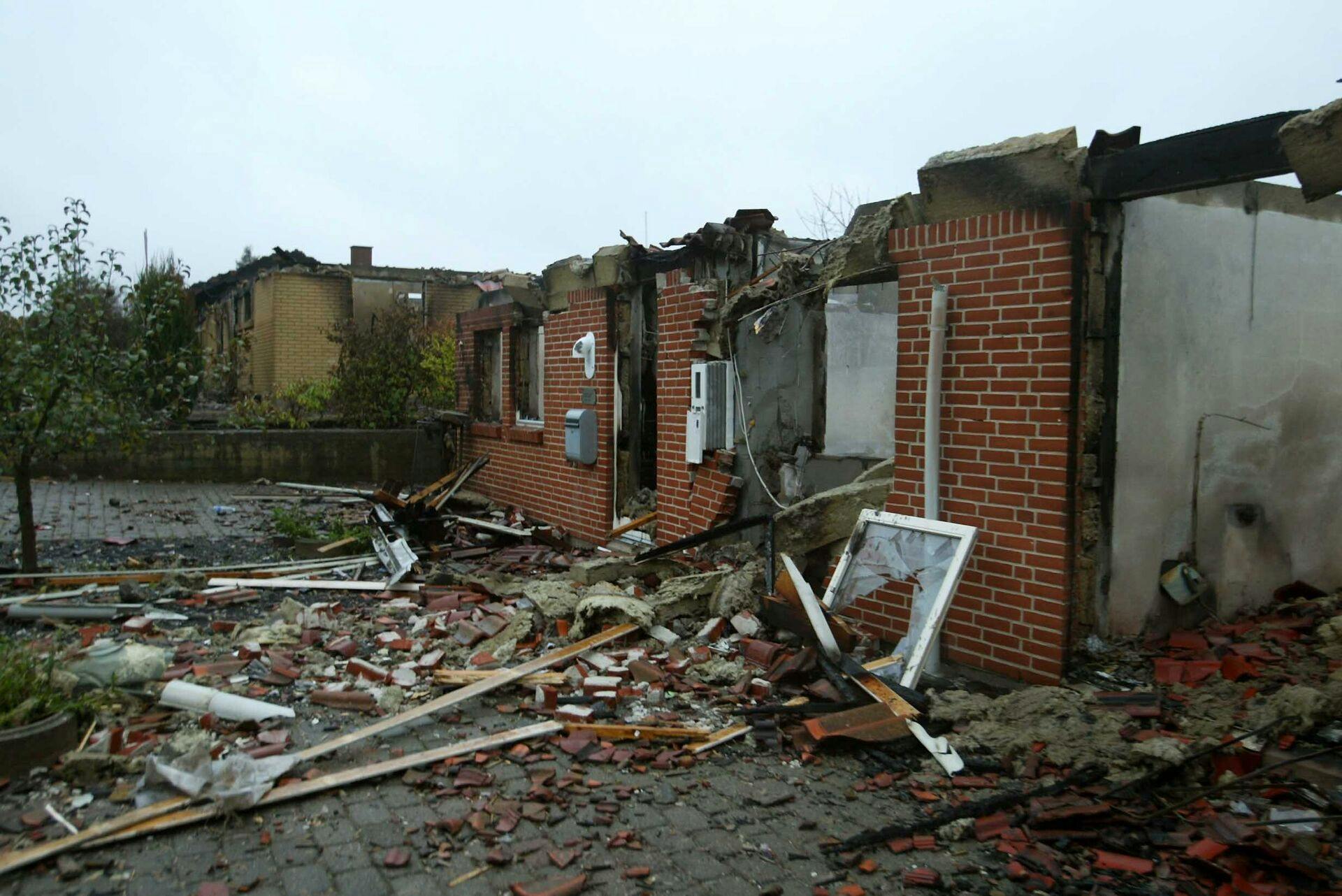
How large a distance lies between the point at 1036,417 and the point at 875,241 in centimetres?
149

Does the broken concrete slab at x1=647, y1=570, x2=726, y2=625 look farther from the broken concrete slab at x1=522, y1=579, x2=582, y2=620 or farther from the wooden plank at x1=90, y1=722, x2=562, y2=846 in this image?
the wooden plank at x1=90, y1=722, x2=562, y2=846

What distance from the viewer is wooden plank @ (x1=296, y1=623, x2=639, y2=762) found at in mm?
4402

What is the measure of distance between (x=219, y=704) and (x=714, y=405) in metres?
4.35

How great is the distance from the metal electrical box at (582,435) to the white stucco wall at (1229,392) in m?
5.75

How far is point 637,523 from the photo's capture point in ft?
29.9

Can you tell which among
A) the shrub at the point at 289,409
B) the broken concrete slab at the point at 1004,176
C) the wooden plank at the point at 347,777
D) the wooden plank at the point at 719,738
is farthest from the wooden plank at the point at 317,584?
the shrub at the point at 289,409

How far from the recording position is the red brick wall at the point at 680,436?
7.86 metres

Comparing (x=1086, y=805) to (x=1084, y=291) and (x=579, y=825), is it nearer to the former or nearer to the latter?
(x=579, y=825)

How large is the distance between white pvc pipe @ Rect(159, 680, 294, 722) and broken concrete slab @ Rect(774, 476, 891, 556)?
3.21 m

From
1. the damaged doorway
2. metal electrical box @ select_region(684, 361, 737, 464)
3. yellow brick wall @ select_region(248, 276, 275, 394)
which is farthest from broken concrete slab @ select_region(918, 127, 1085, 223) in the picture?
yellow brick wall @ select_region(248, 276, 275, 394)

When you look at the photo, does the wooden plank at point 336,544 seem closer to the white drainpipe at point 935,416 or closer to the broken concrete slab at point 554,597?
the broken concrete slab at point 554,597

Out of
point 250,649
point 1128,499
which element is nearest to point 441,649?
point 250,649

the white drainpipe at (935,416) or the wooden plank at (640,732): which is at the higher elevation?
the white drainpipe at (935,416)

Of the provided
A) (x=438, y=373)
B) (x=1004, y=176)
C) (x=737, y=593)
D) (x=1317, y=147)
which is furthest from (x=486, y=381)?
(x=1317, y=147)
